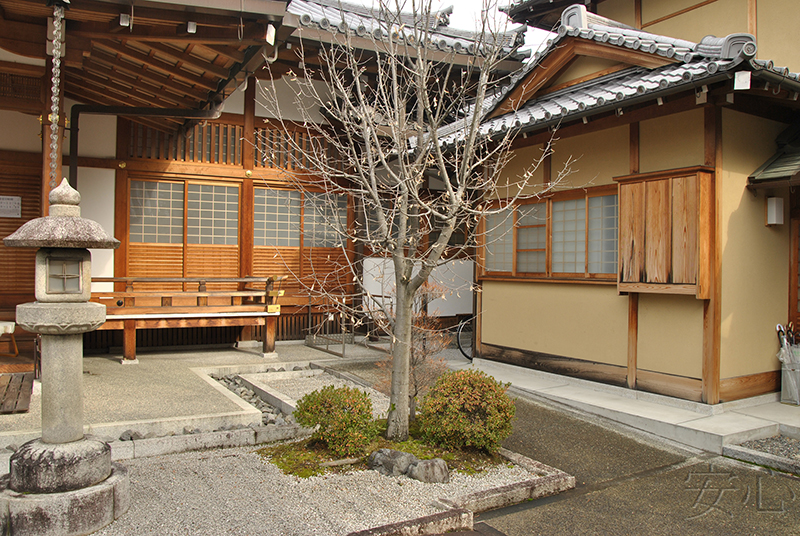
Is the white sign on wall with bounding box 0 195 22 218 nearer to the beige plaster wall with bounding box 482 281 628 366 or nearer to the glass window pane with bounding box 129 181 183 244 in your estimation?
the glass window pane with bounding box 129 181 183 244

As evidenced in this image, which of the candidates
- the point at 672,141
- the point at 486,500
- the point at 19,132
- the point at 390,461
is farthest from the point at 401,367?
the point at 19,132

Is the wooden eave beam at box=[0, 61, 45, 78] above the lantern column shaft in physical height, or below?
above

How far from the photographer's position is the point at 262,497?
14.5 feet

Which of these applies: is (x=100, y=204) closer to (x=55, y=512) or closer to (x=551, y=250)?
(x=55, y=512)

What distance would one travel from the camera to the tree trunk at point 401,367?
5.37 m

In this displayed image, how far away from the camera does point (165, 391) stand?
757 cm

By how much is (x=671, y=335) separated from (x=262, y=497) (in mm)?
5474

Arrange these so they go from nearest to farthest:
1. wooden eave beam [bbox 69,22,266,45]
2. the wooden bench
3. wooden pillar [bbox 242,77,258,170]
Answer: wooden eave beam [bbox 69,22,266,45]
the wooden bench
wooden pillar [bbox 242,77,258,170]

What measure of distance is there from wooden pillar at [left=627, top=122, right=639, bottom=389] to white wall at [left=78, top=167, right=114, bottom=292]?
29.3 ft

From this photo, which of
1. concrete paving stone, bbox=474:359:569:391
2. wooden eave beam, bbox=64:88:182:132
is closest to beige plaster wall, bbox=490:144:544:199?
concrete paving stone, bbox=474:359:569:391

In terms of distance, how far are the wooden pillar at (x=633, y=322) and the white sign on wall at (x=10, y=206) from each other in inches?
397

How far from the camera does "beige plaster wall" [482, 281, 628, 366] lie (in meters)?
8.02

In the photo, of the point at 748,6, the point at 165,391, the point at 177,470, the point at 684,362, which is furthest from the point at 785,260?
the point at 165,391

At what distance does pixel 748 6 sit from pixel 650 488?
8307 mm
